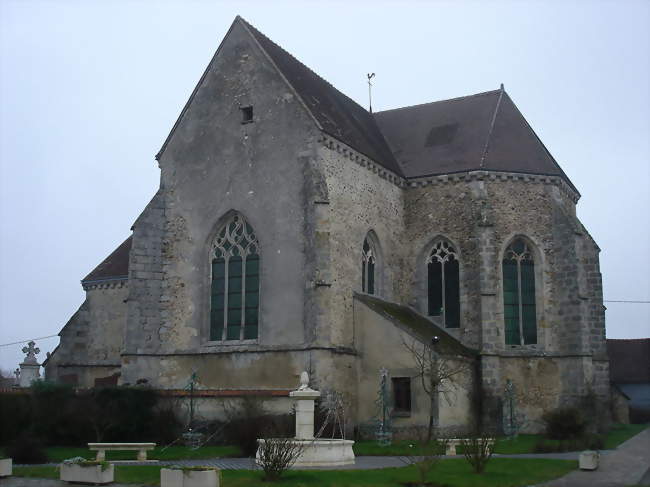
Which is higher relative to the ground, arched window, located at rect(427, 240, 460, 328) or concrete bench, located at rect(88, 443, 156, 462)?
arched window, located at rect(427, 240, 460, 328)

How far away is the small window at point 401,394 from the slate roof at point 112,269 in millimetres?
15728

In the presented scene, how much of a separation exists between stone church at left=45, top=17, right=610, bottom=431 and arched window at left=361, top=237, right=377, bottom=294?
0.14 meters

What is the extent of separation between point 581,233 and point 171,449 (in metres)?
16.6

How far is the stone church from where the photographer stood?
84.0 feet

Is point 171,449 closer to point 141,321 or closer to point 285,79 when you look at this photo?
point 141,321

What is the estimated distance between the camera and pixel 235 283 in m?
27.2

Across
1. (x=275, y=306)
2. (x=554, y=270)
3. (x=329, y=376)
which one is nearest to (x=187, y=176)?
(x=275, y=306)

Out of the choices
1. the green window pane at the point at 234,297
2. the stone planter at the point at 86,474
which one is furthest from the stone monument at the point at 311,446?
the green window pane at the point at 234,297

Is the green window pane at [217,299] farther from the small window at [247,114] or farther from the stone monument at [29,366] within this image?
the stone monument at [29,366]

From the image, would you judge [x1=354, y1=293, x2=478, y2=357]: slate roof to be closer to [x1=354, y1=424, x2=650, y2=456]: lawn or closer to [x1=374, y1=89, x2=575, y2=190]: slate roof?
[x1=354, y1=424, x2=650, y2=456]: lawn

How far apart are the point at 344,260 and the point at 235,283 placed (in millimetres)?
3798

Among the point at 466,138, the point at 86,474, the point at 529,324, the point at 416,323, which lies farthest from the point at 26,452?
the point at 466,138

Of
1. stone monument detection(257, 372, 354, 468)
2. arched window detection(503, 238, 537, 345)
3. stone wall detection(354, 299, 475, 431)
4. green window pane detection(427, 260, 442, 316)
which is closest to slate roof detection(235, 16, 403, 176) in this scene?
green window pane detection(427, 260, 442, 316)

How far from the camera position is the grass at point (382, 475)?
14.9m
